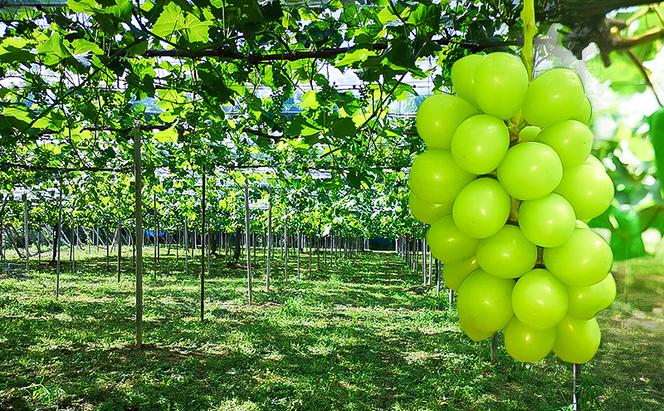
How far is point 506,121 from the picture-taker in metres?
0.64

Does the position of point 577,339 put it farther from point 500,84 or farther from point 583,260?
point 500,84

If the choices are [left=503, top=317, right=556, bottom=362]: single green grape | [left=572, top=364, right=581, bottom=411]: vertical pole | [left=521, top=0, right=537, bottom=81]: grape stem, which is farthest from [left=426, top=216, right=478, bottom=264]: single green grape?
[left=572, top=364, right=581, bottom=411]: vertical pole

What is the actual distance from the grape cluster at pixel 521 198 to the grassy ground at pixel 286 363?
5.71ft

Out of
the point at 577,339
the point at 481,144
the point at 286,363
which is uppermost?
the point at 481,144

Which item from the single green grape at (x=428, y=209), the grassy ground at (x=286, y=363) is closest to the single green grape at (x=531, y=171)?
the single green grape at (x=428, y=209)

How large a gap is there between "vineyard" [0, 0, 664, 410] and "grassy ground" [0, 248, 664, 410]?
0.04 m

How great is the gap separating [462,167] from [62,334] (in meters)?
6.97

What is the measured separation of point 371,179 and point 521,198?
5.26 metres

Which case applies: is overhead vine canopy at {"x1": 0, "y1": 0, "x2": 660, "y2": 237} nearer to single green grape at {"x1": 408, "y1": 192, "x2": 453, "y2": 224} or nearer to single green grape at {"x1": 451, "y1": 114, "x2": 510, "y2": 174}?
single green grape at {"x1": 451, "y1": 114, "x2": 510, "y2": 174}

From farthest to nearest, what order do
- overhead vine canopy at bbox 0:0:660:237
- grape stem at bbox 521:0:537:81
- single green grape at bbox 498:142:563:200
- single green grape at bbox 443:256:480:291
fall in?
overhead vine canopy at bbox 0:0:660:237 < single green grape at bbox 443:256:480:291 < single green grape at bbox 498:142:563:200 < grape stem at bbox 521:0:537:81

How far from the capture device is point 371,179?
584cm

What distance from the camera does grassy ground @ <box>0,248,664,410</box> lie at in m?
4.18

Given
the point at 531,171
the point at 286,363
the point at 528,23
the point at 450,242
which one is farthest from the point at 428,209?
the point at 286,363

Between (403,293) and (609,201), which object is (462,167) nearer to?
(609,201)
